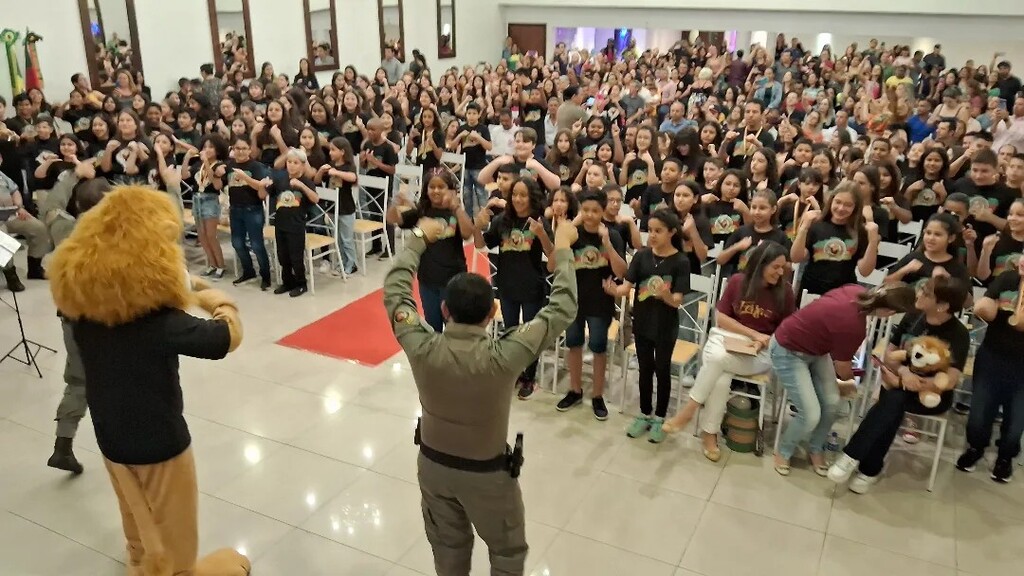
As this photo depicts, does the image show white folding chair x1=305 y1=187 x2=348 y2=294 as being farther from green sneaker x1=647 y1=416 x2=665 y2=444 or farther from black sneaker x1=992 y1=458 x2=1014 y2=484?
black sneaker x1=992 y1=458 x2=1014 y2=484

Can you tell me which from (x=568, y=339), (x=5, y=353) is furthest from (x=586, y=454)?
(x=5, y=353)

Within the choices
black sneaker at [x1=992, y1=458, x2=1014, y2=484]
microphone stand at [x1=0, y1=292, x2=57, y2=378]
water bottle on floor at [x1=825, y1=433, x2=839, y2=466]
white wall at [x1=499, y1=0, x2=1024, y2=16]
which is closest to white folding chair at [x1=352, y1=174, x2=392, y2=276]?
microphone stand at [x1=0, y1=292, x2=57, y2=378]

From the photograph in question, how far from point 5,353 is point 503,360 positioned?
15.0 feet

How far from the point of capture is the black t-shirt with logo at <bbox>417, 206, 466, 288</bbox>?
458 centimetres

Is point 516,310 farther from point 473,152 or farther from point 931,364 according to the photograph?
point 473,152

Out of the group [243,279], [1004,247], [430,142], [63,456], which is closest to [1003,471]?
[1004,247]

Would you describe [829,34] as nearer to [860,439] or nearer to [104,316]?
[860,439]

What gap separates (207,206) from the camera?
6.54m

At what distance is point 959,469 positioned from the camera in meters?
3.94

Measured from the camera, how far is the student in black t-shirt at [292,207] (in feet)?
19.9

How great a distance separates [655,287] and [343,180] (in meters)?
3.47

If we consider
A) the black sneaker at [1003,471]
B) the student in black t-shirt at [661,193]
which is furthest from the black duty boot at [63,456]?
the black sneaker at [1003,471]

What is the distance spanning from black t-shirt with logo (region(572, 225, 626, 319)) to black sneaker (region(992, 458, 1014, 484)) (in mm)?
2100

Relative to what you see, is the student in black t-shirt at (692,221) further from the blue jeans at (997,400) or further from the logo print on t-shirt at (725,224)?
the blue jeans at (997,400)
